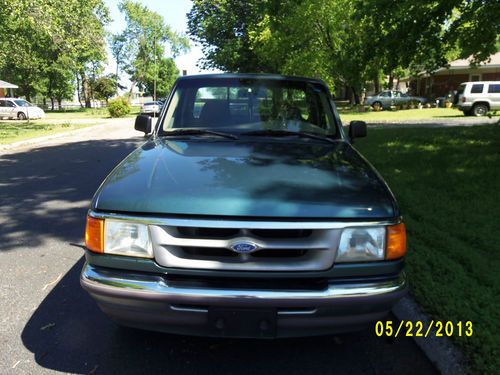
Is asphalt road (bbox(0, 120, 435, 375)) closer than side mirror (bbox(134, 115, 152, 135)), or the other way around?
asphalt road (bbox(0, 120, 435, 375))

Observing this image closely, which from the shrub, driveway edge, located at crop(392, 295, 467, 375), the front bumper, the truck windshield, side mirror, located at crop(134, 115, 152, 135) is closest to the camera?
the front bumper

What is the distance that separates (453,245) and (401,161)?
4317mm

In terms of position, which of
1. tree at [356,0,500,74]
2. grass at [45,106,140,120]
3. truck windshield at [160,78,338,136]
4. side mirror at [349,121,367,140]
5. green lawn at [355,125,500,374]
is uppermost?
tree at [356,0,500,74]

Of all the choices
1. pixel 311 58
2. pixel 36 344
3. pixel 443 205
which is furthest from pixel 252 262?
pixel 311 58

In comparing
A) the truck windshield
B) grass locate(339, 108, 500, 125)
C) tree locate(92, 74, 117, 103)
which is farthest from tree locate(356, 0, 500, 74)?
tree locate(92, 74, 117, 103)

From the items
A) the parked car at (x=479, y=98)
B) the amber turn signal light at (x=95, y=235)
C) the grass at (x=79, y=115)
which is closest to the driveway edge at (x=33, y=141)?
the amber turn signal light at (x=95, y=235)

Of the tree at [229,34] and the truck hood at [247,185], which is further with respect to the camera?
the tree at [229,34]

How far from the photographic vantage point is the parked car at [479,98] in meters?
23.7

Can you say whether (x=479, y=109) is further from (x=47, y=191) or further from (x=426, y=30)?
(x=47, y=191)

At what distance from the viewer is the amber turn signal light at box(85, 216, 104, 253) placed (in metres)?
2.42

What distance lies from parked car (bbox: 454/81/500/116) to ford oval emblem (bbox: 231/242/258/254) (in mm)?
25106

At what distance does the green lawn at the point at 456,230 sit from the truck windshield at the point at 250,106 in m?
1.52
